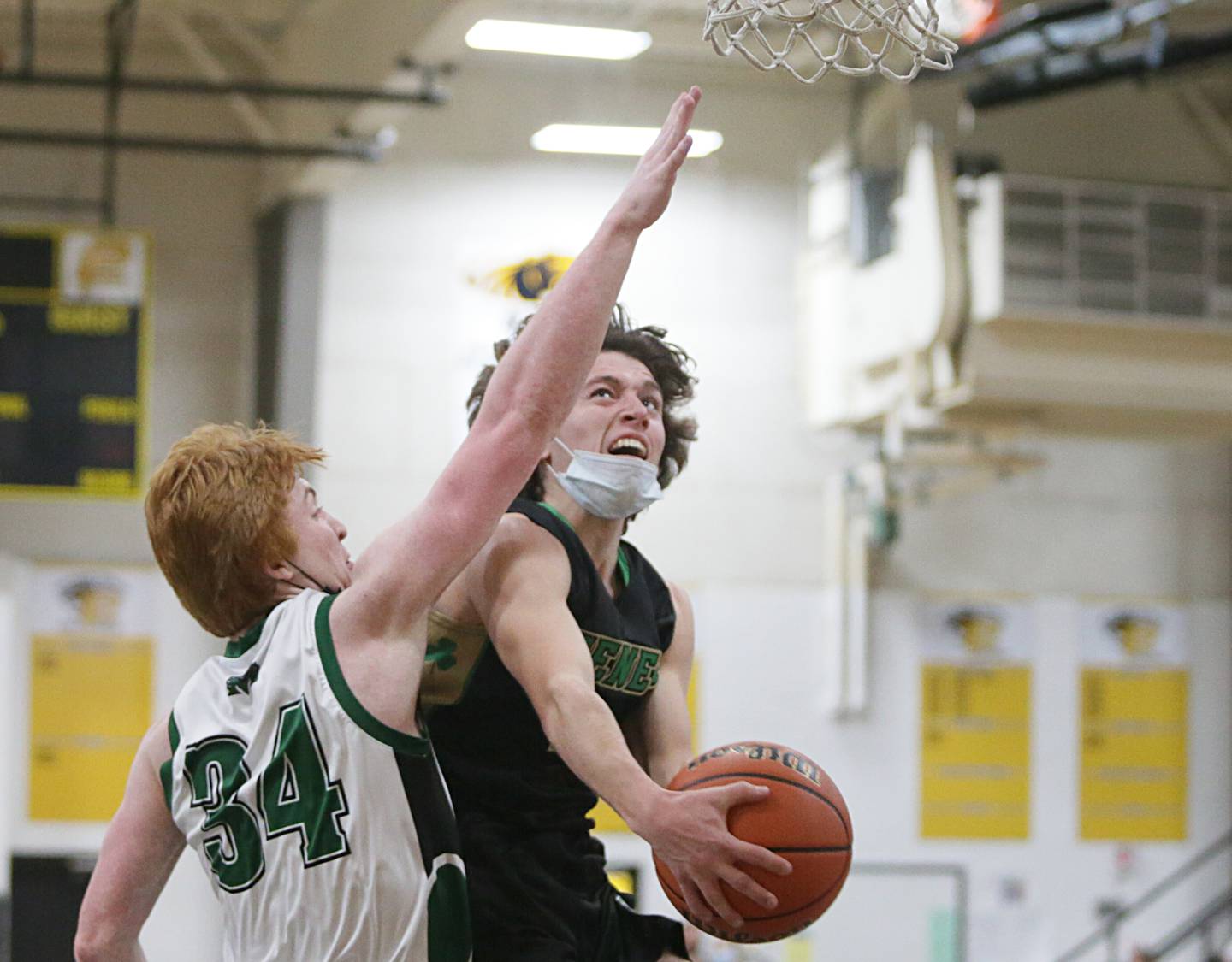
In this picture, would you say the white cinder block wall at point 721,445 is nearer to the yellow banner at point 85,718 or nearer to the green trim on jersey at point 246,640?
the yellow banner at point 85,718

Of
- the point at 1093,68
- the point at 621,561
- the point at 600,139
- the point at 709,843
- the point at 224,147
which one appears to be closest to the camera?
the point at 709,843

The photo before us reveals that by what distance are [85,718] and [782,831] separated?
285 inches

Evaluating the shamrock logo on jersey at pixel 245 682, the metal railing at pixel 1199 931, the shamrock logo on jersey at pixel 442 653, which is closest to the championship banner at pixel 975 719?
the metal railing at pixel 1199 931

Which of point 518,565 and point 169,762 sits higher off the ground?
point 518,565

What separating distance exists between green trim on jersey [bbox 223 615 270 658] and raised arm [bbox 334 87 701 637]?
0.20m

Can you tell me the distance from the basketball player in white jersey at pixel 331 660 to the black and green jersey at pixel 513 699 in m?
0.21

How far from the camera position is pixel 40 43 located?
9.21 metres

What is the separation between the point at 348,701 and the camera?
2.35m

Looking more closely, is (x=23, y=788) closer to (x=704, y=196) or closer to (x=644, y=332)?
(x=704, y=196)

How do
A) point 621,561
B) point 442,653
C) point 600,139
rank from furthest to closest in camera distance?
A: point 600,139 < point 621,561 < point 442,653

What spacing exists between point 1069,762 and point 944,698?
2.77 ft

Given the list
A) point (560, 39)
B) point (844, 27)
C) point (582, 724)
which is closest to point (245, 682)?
point (582, 724)

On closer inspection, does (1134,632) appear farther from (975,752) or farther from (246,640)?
(246,640)

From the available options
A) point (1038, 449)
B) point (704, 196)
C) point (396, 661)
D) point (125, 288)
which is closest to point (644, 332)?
point (396, 661)
